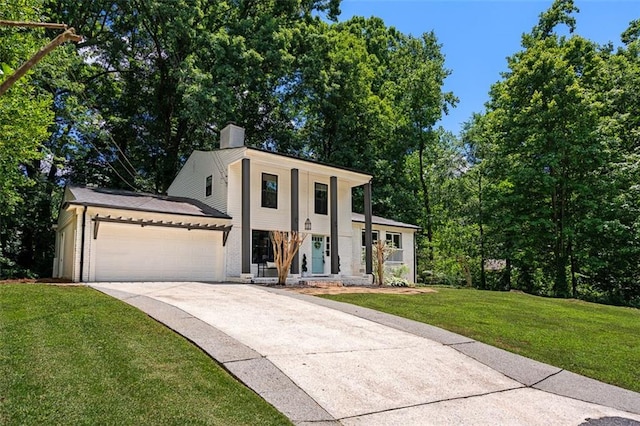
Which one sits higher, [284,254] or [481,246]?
[481,246]

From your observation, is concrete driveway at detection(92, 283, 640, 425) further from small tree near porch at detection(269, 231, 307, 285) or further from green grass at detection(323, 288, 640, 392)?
small tree near porch at detection(269, 231, 307, 285)

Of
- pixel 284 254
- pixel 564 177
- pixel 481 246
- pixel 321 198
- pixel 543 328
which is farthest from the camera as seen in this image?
pixel 481 246

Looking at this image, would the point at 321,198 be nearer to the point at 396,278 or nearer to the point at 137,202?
the point at 396,278

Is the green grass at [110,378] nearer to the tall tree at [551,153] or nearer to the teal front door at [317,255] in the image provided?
the teal front door at [317,255]

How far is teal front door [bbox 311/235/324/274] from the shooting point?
67.3ft

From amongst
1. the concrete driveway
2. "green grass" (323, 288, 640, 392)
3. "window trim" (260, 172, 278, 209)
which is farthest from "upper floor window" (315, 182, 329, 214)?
Answer: the concrete driveway

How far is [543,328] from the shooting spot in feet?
33.7

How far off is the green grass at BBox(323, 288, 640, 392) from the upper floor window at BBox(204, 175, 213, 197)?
8.84 meters

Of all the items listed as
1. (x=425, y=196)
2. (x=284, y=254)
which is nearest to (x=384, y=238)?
(x=284, y=254)

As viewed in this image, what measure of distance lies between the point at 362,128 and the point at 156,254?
1961 cm

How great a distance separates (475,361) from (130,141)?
1026 inches

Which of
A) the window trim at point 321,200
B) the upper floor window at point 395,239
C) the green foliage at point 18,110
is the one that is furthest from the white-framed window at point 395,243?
the green foliage at point 18,110

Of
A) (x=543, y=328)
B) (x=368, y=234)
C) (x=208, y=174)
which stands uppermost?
(x=208, y=174)

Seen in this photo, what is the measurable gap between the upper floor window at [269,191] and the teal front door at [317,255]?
2.65 meters
